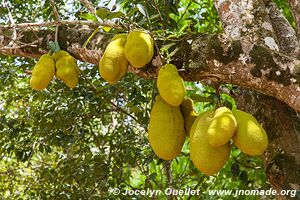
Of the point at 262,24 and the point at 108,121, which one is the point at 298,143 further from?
the point at 108,121

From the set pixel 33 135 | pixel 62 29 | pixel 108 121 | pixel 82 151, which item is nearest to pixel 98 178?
pixel 82 151

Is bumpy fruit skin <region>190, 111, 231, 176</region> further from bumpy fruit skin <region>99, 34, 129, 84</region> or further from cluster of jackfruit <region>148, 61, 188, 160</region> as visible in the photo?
bumpy fruit skin <region>99, 34, 129, 84</region>

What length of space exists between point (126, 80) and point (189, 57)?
1175 mm

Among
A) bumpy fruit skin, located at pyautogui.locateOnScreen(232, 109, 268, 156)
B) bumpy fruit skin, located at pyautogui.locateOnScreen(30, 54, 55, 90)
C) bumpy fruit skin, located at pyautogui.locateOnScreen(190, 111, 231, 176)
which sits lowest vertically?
bumpy fruit skin, located at pyautogui.locateOnScreen(30, 54, 55, 90)

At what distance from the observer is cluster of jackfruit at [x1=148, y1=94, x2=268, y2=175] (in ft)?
3.41

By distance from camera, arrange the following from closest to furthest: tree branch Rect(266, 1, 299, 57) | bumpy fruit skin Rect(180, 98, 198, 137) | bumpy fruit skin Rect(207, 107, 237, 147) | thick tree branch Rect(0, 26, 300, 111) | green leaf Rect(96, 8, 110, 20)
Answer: bumpy fruit skin Rect(207, 107, 237, 147)
thick tree branch Rect(0, 26, 300, 111)
bumpy fruit skin Rect(180, 98, 198, 137)
green leaf Rect(96, 8, 110, 20)
tree branch Rect(266, 1, 299, 57)

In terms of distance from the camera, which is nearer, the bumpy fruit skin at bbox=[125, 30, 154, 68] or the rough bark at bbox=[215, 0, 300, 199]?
the bumpy fruit skin at bbox=[125, 30, 154, 68]

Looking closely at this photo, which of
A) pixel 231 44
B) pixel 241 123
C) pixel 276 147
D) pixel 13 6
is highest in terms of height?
pixel 231 44

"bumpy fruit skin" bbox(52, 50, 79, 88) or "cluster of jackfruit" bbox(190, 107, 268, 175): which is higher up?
Result: "cluster of jackfruit" bbox(190, 107, 268, 175)

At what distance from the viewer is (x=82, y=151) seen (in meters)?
2.76

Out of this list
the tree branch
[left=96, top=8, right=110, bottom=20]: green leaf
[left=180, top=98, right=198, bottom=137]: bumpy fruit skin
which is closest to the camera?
[left=180, top=98, right=198, bottom=137]: bumpy fruit skin

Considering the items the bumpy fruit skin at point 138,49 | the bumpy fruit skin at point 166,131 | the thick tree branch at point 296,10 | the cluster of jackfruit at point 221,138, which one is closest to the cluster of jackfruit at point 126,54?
the bumpy fruit skin at point 138,49

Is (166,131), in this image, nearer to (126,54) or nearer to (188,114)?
(188,114)

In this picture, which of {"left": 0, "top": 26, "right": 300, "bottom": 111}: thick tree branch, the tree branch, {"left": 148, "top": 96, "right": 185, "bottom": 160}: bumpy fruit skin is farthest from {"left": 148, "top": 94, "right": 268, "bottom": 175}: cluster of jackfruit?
the tree branch
